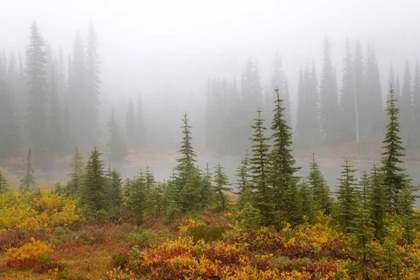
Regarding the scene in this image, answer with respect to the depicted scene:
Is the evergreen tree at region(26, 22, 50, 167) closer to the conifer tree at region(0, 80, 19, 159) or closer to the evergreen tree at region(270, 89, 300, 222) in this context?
the conifer tree at region(0, 80, 19, 159)

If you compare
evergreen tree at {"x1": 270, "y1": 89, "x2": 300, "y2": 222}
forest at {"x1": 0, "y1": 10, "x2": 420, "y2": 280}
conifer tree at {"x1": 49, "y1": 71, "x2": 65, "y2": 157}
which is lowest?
forest at {"x1": 0, "y1": 10, "x2": 420, "y2": 280}

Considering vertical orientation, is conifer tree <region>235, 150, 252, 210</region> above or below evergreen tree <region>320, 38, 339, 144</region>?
below

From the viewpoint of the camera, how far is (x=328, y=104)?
71.1 meters

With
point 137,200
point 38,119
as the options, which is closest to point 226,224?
point 137,200

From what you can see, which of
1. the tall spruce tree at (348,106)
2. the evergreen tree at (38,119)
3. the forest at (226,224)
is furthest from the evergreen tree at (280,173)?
the tall spruce tree at (348,106)

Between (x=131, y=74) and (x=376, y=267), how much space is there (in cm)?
14645

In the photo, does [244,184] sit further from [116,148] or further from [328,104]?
[328,104]

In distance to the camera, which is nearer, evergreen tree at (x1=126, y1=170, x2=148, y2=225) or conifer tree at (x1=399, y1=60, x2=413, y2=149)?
evergreen tree at (x1=126, y1=170, x2=148, y2=225)

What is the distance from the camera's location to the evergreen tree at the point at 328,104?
67588mm

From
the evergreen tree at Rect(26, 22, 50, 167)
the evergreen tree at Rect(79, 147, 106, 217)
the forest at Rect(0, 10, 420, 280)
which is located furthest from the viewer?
the evergreen tree at Rect(26, 22, 50, 167)

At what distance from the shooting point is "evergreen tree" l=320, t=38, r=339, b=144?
6759 centimetres

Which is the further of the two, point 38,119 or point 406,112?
point 406,112

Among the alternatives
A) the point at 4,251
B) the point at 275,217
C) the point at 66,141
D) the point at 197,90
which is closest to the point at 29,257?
the point at 4,251

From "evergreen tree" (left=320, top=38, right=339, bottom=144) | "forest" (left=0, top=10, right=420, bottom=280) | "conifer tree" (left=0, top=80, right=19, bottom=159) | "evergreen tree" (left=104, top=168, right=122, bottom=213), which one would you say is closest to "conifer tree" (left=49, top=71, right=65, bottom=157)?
"conifer tree" (left=0, top=80, right=19, bottom=159)
